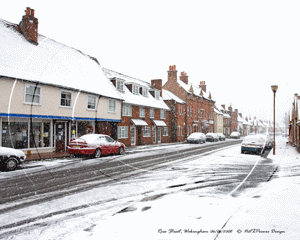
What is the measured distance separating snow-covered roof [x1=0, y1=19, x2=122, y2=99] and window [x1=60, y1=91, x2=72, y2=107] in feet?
2.33

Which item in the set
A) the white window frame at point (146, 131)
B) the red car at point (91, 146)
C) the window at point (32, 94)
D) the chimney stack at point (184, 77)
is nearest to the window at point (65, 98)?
the window at point (32, 94)

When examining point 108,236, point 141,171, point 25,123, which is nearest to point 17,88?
point 25,123

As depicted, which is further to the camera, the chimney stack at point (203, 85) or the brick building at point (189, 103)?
the chimney stack at point (203, 85)

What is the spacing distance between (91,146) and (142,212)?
1050cm

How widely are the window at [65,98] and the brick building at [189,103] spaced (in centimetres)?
2281

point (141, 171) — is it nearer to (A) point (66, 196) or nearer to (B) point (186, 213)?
(A) point (66, 196)

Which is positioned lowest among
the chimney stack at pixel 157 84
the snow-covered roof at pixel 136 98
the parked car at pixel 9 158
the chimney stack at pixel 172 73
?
the parked car at pixel 9 158

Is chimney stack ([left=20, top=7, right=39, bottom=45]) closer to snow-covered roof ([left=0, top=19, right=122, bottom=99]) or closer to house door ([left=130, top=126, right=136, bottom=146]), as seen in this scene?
snow-covered roof ([left=0, top=19, right=122, bottom=99])

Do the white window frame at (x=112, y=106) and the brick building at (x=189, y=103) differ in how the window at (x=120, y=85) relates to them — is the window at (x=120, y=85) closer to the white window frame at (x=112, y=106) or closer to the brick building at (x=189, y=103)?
the white window frame at (x=112, y=106)

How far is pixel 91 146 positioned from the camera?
15266 mm

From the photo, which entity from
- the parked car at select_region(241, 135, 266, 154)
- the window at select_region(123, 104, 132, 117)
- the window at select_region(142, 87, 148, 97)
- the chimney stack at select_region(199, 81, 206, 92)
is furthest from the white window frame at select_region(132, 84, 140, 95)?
the chimney stack at select_region(199, 81, 206, 92)

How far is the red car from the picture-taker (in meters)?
15.1

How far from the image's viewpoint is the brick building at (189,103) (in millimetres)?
43728

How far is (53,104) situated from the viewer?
58.9 ft
